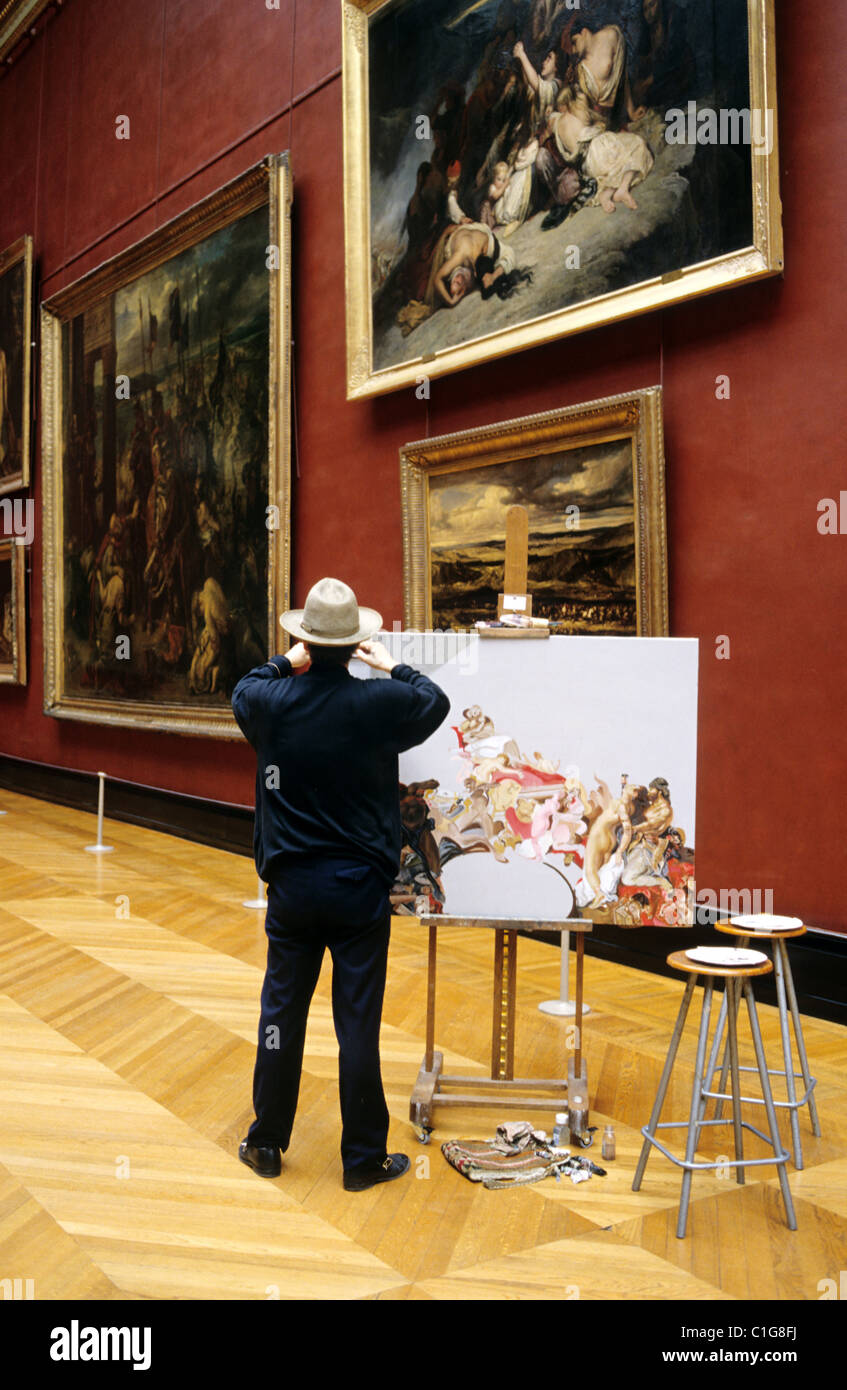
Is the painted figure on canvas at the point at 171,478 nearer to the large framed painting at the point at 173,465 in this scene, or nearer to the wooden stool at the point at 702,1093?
the large framed painting at the point at 173,465

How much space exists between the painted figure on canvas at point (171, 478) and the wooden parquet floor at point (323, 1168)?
4.32 metres

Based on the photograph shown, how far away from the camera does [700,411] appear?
656cm

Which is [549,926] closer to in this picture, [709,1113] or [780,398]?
[709,1113]

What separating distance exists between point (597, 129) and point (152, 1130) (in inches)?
236

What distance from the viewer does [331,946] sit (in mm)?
3916

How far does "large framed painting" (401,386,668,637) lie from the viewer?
6719 millimetres

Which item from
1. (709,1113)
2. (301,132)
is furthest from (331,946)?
(301,132)

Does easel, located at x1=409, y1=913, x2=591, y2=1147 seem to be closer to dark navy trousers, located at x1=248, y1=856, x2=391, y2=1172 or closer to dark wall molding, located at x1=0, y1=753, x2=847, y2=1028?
dark navy trousers, located at x1=248, y1=856, x2=391, y2=1172

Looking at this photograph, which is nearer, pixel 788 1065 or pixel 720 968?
pixel 720 968

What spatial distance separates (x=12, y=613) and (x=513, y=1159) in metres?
12.2

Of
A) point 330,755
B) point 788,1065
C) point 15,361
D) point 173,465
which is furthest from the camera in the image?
point 15,361

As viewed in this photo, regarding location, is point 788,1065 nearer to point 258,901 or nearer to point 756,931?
point 756,931

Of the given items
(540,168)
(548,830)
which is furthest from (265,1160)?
(540,168)

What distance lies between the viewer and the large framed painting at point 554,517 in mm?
6719
